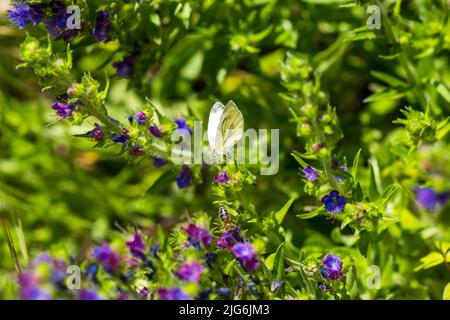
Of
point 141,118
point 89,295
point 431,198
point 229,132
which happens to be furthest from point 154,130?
point 431,198

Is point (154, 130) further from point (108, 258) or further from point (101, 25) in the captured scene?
point (108, 258)

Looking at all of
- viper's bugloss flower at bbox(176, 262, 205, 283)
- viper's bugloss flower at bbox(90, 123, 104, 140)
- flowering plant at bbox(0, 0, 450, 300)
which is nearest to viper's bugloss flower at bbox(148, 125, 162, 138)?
flowering plant at bbox(0, 0, 450, 300)

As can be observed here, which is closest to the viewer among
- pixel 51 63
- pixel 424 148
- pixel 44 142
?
pixel 51 63

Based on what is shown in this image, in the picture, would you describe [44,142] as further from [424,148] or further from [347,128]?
[424,148]

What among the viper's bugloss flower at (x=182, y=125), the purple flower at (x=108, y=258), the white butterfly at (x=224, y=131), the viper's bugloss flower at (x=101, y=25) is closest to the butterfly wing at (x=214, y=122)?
the white butterfly at (x=224, y=131)
